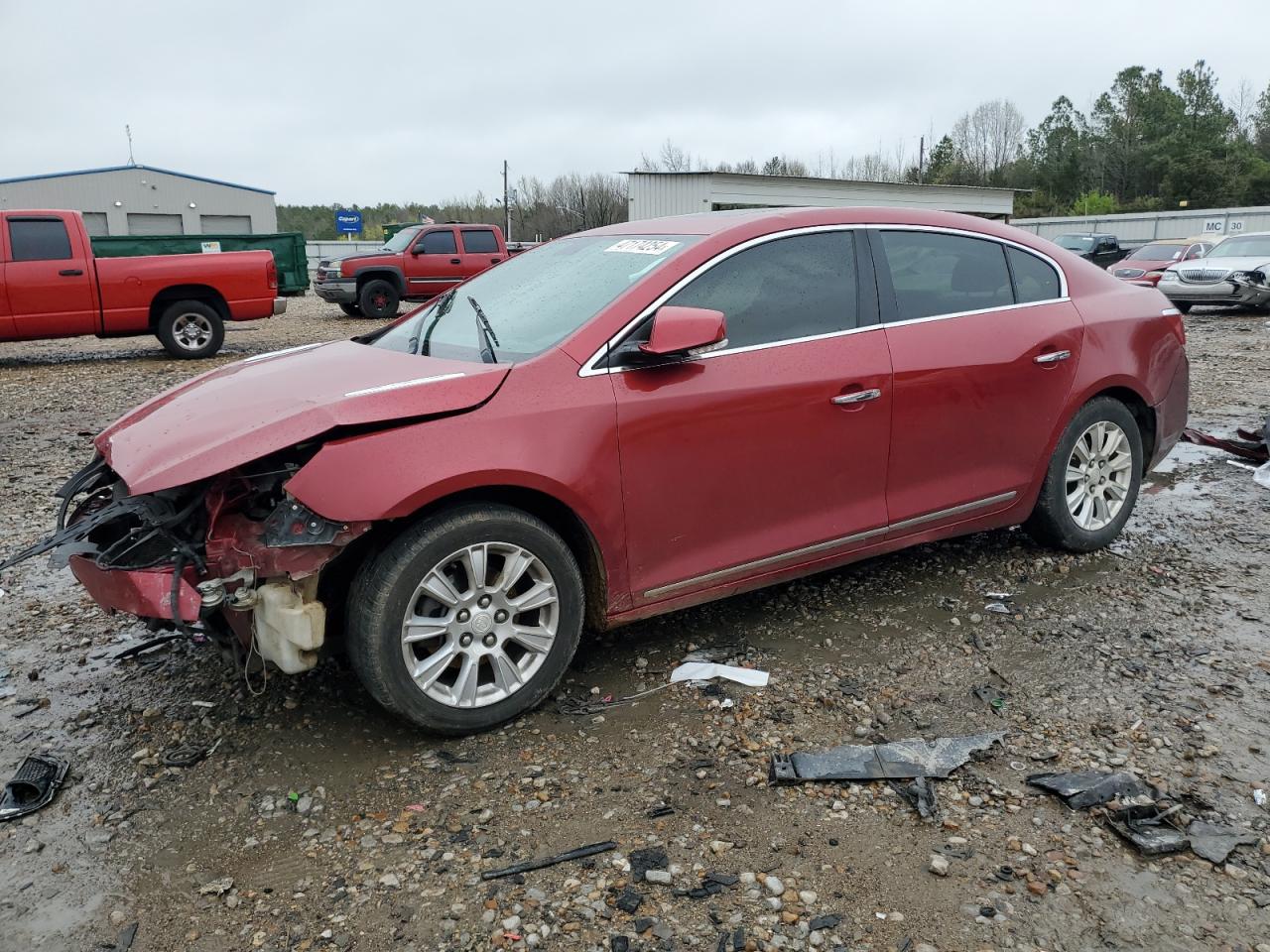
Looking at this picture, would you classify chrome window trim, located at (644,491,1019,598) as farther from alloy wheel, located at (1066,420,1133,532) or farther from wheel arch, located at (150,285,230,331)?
wheel arch, located at (150,285,230,331)

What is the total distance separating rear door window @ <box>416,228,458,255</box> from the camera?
1953 centimetres

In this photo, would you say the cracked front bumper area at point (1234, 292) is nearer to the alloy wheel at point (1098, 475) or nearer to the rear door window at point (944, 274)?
the alloy wheel at point (1098, 475)

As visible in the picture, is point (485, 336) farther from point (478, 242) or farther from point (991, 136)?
point (991, 136)

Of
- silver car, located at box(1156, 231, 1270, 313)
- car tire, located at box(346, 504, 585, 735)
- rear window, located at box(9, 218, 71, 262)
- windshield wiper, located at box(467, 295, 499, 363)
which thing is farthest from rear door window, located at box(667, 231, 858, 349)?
silver car, located at box(1156, 231, 1270, 313)

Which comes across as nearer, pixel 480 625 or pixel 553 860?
pixel 553 860

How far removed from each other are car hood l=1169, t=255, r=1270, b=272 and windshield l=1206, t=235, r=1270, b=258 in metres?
0.15

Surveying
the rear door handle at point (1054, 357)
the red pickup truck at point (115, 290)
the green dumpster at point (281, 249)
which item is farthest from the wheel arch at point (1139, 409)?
the green dumpster at point (281, 249)

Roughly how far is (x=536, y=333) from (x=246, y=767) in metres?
1.81

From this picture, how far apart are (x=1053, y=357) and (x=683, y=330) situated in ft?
6.86

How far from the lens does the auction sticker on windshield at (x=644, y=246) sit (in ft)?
12.6

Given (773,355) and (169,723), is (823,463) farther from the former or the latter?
(169,723)

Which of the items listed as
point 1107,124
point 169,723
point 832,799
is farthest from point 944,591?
point 1107,124

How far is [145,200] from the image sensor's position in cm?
4381

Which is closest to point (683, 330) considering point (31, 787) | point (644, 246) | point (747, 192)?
point (644, 246)
